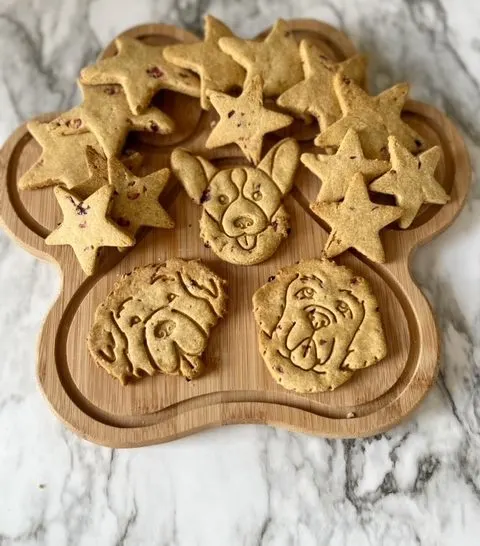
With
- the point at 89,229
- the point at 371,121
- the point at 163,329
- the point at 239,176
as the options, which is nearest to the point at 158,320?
the point at 163,329

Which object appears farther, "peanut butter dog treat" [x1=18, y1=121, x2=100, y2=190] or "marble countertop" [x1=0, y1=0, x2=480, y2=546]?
"peanut butter dog treat" [x1=18, y1=121, x2=100, y2=190]

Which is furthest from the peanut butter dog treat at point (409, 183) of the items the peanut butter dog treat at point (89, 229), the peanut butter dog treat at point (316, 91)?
the peanut butter dog treat at point (89, 229)

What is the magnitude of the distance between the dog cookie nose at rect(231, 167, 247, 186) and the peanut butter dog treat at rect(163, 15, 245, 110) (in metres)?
0.14

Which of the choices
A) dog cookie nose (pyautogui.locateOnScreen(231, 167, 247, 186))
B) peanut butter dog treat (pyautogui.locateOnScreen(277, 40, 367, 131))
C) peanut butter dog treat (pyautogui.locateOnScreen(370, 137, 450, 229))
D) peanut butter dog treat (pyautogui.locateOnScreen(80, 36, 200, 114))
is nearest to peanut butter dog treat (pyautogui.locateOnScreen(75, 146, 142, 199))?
peanut butter dog treat (pyautogui.locateOnScreen(80, 36, 200, 114))

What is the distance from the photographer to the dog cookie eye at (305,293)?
111 cm

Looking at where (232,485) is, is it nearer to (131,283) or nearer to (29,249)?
(131,283)

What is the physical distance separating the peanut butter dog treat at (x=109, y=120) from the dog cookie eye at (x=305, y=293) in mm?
383

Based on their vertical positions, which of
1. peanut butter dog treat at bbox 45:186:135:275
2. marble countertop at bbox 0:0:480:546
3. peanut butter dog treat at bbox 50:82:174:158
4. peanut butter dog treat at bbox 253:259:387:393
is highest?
peanut butter dog treat at bbox 50:82:174:158

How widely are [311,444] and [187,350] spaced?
0.83 feet

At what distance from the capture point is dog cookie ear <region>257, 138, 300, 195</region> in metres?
1.19

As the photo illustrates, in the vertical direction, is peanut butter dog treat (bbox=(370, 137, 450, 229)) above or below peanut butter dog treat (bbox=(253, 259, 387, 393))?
above

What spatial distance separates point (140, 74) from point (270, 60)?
241mm

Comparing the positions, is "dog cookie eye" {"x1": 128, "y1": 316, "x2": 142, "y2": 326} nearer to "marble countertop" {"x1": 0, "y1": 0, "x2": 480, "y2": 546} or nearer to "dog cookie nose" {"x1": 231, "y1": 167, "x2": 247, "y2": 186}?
"marble countertop" {"x1": 0, "y1": 0, "x2": 480, "y2": 546}

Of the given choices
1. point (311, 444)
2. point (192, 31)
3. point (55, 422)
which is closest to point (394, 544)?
point (311, 444)
